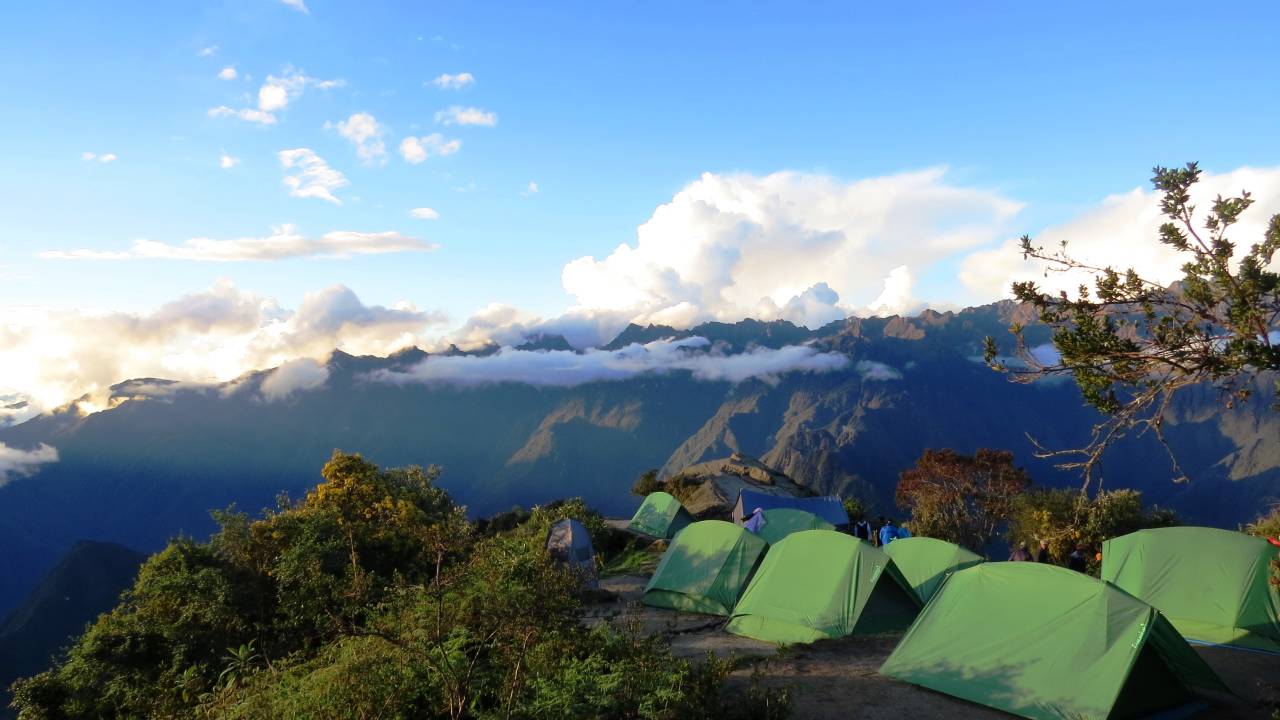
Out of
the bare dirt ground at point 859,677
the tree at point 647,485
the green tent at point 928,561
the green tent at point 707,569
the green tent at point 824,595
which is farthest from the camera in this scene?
the tree at point 647,485

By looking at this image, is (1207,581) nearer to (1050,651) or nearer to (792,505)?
(1050,651)

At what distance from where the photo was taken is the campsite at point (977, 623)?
10.0 m

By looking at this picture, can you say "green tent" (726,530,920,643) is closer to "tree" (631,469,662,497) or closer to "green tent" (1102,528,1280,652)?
"green tent" (1102,528,1280,652)

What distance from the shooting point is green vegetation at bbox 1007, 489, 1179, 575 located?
22844 millimetres

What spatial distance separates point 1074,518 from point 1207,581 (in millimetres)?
8071

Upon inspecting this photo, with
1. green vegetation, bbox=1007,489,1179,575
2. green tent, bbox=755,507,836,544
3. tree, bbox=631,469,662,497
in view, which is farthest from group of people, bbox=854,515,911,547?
tree, bbox=631,469,662,497

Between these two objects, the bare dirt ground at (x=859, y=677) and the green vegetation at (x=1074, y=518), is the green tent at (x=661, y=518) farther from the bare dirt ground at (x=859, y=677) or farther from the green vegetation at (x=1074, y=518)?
the bare dirt ground at (x=859, y=677)

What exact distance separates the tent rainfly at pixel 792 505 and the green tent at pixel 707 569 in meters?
13.0

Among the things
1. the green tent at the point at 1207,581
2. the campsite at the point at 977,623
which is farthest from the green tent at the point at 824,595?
the green tent at the point at 1207,581

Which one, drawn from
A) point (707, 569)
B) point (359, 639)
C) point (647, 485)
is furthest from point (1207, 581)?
point (647, 485)

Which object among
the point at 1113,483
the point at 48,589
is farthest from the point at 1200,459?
the point at 48,589

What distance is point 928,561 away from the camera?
52.8 feet

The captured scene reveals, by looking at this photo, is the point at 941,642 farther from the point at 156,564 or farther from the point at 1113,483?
the point at 1113,483

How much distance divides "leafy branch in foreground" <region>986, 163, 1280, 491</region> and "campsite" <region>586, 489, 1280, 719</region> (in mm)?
3396
